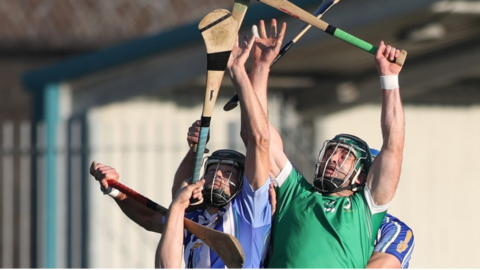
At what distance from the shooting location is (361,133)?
1305 cm

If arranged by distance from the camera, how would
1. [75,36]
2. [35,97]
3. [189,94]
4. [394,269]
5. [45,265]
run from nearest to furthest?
[394,269], [45,265], [35,97], [189,94], [75,36]

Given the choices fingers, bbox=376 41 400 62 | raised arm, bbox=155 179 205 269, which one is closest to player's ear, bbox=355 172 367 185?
fingers, bbox=376 41 400 62

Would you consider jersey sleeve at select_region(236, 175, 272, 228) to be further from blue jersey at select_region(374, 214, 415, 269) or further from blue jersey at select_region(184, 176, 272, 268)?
blue jersey at select_region(374, 214, 415, 269)

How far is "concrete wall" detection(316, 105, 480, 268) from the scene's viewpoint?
12.7 meters

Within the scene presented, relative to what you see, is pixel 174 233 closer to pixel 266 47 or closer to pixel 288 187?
pixel 288 187

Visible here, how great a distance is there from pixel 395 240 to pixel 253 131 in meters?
0.95

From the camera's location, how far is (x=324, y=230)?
5.25 meters

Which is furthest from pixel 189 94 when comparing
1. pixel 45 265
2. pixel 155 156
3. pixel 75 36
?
pixel 75 36

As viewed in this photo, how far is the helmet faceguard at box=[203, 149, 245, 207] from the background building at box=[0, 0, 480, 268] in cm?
353

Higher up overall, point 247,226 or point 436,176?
point 436,176

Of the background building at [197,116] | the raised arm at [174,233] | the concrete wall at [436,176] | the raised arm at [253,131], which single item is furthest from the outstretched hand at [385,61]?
the concrete wall at [436,176]

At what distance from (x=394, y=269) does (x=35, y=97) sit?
22.3 feet

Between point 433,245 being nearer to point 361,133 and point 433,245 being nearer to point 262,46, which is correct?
point 361,133

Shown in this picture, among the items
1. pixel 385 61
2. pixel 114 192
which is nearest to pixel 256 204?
pixel 114 192
